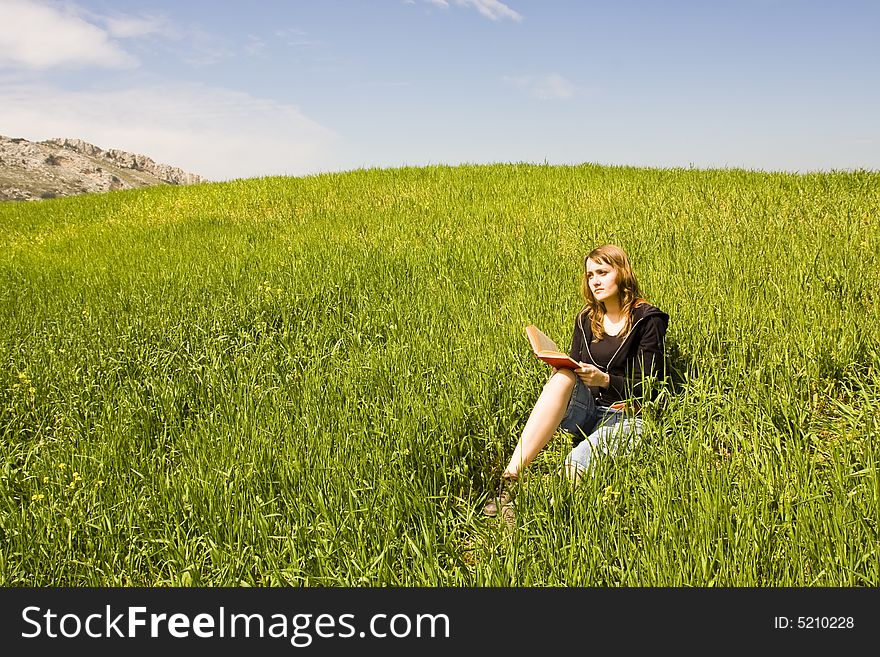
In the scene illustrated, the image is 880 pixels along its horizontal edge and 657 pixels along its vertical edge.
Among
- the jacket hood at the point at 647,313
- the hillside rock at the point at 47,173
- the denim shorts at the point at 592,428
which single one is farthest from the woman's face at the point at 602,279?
the hillside rock at the point at 47,173

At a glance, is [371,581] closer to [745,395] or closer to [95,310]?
[745,395]

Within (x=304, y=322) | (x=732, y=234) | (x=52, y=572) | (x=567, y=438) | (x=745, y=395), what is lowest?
(x=52, y=572)

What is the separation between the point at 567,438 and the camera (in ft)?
10.9

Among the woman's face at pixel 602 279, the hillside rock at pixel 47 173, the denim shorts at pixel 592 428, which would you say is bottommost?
the denim shorts at pixel 592 428

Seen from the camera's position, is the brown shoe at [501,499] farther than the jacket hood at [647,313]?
No

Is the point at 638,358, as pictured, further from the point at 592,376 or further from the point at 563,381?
the point at 563,381

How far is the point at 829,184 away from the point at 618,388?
26.5 feet

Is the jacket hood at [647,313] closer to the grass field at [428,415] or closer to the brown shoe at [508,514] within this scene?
the grass field at [428,415]

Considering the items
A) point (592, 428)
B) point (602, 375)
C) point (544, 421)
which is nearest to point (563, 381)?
point (544, 421)

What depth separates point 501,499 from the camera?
10.2 feet

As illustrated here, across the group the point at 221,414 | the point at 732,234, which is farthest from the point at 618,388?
the point at 732,234

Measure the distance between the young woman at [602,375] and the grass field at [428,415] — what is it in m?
0.16

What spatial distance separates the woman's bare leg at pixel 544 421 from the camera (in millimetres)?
3129

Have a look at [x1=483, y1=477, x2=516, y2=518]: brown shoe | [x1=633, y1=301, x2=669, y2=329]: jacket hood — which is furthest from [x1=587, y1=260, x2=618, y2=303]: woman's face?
[x1=483, y1=477, x2=516, y2=518]: brown shoe
